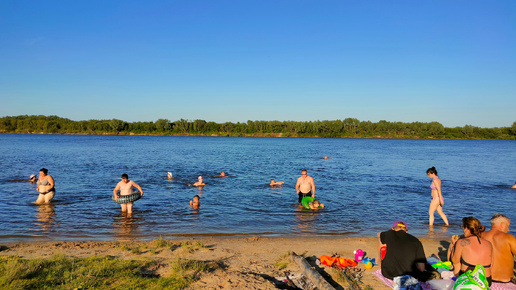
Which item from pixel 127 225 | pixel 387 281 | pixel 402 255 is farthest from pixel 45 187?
pixel 402 255

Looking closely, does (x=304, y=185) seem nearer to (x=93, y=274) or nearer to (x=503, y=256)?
(x=503, y=256)

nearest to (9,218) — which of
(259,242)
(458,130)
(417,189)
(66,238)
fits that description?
(66,238)

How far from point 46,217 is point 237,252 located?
27.9ft

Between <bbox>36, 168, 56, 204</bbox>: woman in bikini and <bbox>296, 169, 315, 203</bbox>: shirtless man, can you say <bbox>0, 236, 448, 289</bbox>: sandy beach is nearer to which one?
<bbox>296, 169, 315, 203</bbox>: shirtless man

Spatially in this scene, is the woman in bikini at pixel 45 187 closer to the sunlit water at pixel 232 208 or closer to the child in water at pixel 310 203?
the sunlit water at pixel 232 208

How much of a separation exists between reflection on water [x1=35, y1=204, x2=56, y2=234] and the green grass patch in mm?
4604

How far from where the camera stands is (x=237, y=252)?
8.57m

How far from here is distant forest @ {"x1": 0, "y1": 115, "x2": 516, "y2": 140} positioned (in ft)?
515

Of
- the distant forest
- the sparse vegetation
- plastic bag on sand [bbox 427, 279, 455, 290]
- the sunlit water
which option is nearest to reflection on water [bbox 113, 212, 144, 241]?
the sunlit water

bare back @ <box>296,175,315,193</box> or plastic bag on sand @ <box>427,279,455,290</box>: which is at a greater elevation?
bare back @ <box>296,175,315,193</box>

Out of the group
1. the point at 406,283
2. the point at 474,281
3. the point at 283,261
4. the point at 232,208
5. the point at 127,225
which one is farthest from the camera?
the point at 232,208

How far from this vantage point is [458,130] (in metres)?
164

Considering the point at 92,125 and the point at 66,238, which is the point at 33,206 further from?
the point at 92,125

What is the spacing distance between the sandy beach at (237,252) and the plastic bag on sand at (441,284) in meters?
0.83
